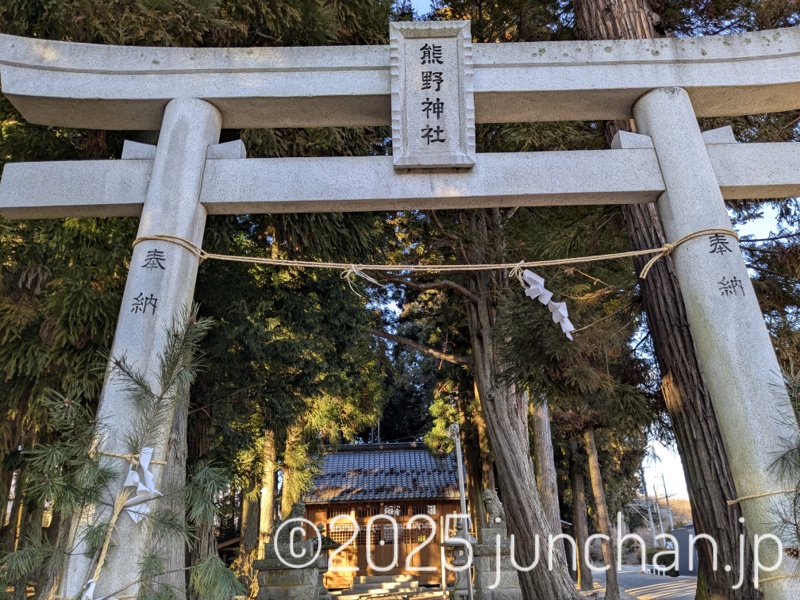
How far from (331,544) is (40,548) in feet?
28.8

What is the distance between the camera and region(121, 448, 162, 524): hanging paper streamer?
2391 millimetres

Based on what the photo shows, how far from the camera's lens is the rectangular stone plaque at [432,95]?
316 centimetres

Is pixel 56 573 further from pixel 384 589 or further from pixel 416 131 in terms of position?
pixel 384 589

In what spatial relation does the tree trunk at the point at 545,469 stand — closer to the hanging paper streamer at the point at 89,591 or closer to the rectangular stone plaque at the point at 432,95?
the rectangular stone plaque at the point at 432,95

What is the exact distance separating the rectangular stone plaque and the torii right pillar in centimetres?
105

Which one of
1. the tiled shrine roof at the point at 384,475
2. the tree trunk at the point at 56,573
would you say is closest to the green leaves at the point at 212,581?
the tree trunk at the point at 56,573

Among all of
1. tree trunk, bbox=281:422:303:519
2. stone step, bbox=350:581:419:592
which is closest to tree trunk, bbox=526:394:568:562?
tree trunk, bbox=281:422:303:519

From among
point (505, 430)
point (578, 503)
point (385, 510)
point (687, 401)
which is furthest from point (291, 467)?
point (578, 503)

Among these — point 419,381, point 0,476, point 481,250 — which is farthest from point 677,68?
point 419,381

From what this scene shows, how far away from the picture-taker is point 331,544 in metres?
10.5

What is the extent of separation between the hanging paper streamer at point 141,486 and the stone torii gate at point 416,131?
63 cm

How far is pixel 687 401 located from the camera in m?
4.00

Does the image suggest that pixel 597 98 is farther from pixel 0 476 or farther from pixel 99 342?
pixel 0 476

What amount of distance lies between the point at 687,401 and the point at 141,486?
11.0 ft
